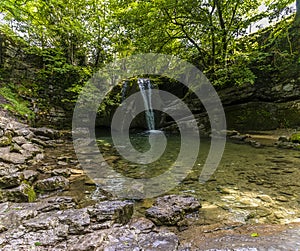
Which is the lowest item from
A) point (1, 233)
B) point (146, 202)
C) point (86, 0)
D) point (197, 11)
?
point (146, 202)

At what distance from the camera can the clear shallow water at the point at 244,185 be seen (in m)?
2.30

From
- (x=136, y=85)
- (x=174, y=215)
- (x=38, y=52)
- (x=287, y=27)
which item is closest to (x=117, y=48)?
(x=136, y=85)

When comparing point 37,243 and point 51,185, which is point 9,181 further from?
point 37,243

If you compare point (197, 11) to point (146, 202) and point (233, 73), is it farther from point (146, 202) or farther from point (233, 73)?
point (146, 202)

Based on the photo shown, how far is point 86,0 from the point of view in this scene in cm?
970

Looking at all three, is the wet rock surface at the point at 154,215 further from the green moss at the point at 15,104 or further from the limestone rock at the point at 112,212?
the green moss at the point at 15,104

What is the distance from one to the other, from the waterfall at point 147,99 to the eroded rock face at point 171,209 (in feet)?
33.7

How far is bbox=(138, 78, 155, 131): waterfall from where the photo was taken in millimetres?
12469

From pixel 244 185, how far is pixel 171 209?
1612mm

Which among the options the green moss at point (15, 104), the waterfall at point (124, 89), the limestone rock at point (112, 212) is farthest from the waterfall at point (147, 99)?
the limestone rock at point (112, 212)

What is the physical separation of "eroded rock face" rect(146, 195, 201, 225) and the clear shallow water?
192 millimetres

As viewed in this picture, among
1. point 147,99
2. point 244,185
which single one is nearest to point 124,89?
point 147,99

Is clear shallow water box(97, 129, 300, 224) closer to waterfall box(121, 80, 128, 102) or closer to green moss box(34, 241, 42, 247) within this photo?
green moss box(34, 241, 42, 247)

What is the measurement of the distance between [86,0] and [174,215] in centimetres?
1144
